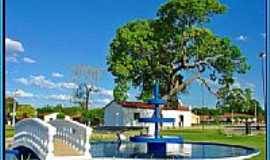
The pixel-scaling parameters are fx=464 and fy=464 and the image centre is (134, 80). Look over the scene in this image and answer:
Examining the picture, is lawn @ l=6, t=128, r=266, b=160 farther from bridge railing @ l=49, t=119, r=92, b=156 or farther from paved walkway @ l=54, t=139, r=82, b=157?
paved walkway @ l=54, t=139, r=82, b=157

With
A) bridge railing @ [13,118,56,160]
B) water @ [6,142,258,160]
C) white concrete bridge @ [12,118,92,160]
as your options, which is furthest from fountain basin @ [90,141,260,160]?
bridge railing @ [13,118,56,160]

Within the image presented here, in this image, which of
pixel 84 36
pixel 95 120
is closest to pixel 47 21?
pixel 84 36

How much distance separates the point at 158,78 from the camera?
21.9ft

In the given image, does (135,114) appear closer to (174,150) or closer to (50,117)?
(174,150)

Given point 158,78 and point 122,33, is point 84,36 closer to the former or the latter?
point 122,33

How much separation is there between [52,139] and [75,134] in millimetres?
583

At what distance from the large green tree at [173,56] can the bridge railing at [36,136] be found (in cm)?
207

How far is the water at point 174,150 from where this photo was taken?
530cm

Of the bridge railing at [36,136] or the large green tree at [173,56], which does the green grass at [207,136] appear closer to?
the large green tree at [173,56]

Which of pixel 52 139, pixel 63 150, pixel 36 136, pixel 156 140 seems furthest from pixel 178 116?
pixel 36 136

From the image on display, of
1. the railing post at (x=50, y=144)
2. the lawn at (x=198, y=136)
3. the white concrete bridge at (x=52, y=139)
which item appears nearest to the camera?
the railing post at (x=50, y=144)

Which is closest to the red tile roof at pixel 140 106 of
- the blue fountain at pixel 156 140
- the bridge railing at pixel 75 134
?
the blue fountain at pixel 156 140

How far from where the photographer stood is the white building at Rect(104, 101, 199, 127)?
6523 mm

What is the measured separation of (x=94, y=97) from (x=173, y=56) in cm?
129
